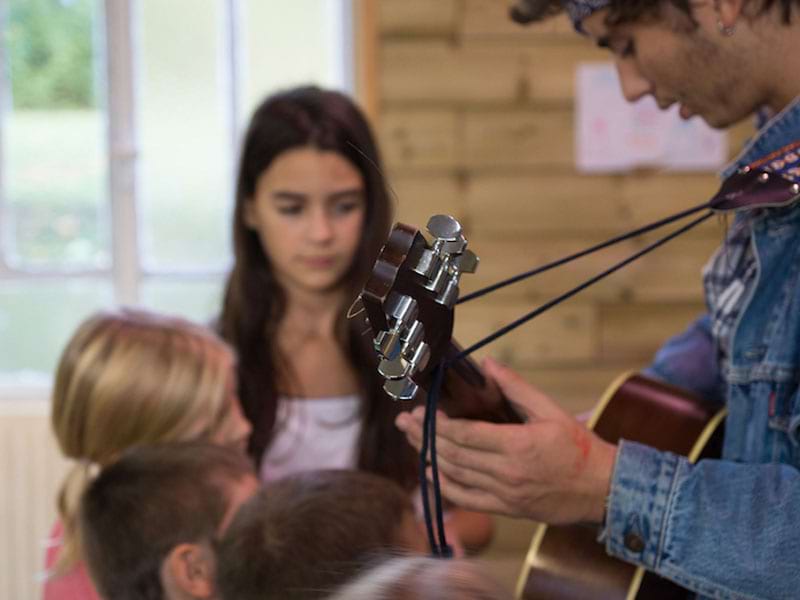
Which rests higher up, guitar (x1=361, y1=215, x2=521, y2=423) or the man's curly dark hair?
the man's curly dark hair

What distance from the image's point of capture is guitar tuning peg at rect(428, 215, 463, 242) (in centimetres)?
91

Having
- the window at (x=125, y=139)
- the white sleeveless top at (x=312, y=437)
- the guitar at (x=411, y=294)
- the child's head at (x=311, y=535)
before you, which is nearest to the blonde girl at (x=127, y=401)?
the white sleeveless top at (x=312, y=437)

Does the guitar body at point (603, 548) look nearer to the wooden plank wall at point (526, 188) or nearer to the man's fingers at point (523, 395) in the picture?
the man's fingers at point (523, 395)

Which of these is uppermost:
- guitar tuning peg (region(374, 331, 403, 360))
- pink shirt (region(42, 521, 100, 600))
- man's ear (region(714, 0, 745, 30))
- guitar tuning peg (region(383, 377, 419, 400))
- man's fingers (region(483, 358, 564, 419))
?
man's ear (region(714, 0, 745, 30))

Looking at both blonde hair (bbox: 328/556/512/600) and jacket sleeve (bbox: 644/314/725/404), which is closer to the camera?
blonde hair (bbox: 328/556/512/600)

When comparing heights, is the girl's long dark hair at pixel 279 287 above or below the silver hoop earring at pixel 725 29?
below

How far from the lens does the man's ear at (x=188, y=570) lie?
1383mm

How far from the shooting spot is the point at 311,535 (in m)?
1.16

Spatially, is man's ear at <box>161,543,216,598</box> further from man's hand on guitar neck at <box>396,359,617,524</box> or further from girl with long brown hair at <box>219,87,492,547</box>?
girl with long brown hair at <box>219,87,492,547</box>

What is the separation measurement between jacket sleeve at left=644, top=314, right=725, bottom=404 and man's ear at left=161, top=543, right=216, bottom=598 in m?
0.70

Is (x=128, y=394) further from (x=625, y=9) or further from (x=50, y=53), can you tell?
(x=50, y=53)

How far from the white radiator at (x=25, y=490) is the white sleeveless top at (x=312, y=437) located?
1.25 metres

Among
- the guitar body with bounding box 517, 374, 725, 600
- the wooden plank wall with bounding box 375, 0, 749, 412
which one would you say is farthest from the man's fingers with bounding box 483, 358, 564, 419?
the wooden plank wall with bounding box 375, 0, 749, 412

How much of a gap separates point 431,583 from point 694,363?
0.95m
